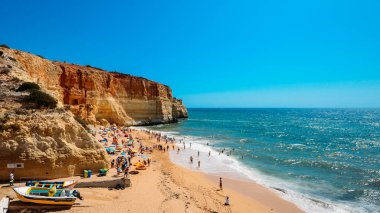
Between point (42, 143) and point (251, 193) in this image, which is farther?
point (251, 193)

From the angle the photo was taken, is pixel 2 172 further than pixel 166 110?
No

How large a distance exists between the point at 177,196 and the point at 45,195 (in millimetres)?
6470

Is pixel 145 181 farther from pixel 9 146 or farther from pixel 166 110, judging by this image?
pixel 166 110

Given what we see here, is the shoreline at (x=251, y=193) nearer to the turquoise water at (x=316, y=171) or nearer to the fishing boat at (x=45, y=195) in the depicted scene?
the turquoise water at (x=316, y=171)

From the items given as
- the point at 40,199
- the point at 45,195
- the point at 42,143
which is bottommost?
the point at 40,199

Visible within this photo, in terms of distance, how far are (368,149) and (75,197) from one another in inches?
1420

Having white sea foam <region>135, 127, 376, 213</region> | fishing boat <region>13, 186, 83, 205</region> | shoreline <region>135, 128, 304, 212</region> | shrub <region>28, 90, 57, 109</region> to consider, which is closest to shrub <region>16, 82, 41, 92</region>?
shrub <region>28, 90, 57, 109</region>

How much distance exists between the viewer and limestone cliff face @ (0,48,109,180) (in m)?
13.1

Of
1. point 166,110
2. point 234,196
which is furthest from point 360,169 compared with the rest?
point 166,110

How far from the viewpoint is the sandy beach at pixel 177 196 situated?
40.1 feet

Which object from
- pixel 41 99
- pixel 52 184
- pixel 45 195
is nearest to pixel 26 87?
pixel 41 99

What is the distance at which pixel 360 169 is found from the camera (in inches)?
922

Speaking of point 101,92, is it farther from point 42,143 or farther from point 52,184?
point 52,184

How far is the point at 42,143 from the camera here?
1364cm
